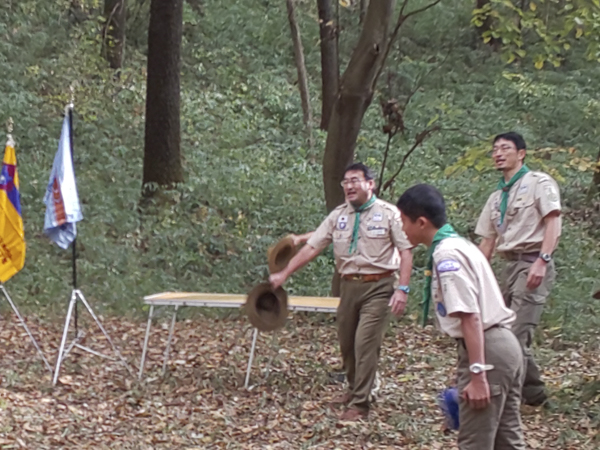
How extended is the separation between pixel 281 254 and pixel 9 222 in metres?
2.56

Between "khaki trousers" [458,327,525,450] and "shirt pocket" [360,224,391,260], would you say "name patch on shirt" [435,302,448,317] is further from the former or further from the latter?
"shirt pocket" [360,224,391,260]

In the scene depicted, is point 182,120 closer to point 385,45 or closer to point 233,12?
point 233,12

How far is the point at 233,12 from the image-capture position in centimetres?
2322

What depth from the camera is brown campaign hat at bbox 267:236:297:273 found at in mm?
7285

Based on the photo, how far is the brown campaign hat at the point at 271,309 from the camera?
7062 mm

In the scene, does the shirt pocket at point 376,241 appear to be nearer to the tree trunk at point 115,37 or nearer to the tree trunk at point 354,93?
the tree trunk at point 354,93

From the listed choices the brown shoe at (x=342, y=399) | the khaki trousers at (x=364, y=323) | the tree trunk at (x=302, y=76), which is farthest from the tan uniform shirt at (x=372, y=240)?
the tree trunk at (x=302, y=76)

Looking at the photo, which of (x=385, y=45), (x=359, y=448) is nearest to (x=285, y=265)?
(x=359, y=448)

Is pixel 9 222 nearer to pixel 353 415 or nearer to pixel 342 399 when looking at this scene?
pixel 342 399

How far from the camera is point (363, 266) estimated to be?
22.1ft

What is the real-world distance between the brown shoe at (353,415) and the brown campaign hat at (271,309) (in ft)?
3.10

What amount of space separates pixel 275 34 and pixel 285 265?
16.0 m

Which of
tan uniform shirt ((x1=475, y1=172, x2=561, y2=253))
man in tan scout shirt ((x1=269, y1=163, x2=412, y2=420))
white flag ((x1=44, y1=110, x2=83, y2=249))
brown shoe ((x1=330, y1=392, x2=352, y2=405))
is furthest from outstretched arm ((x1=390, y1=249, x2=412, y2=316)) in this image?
white flag ((x1=44, y1=110, x2=83, y2=249))

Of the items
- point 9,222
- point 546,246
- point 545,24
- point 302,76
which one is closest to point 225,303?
point 9,222
